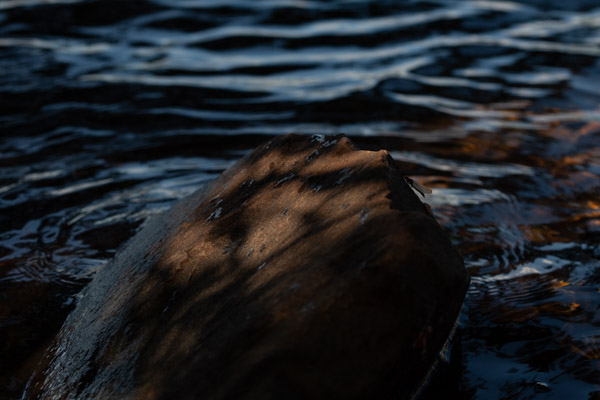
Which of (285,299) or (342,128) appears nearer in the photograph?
(285,299)

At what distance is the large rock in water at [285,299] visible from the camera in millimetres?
1461

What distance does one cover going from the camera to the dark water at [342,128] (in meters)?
2.48

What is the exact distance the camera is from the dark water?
248cm

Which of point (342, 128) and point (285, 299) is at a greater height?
point (285, 299)

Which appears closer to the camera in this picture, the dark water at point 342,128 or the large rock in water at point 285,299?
the large rock in water at point 285,299

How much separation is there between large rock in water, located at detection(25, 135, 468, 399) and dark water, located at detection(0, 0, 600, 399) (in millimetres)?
436

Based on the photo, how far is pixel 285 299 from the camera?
1.56 meters

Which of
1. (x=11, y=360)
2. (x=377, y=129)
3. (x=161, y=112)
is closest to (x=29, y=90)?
(x=161, y=112)

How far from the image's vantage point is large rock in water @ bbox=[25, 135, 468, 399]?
146cm

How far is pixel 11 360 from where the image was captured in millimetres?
2297

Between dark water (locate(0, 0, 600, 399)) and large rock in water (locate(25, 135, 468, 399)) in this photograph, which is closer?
large rock in water (locate(25, 135, 468, 399))

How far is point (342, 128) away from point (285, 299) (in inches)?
152

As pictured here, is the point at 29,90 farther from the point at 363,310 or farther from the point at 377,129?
the point at 363,310

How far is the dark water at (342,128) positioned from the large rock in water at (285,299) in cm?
44
